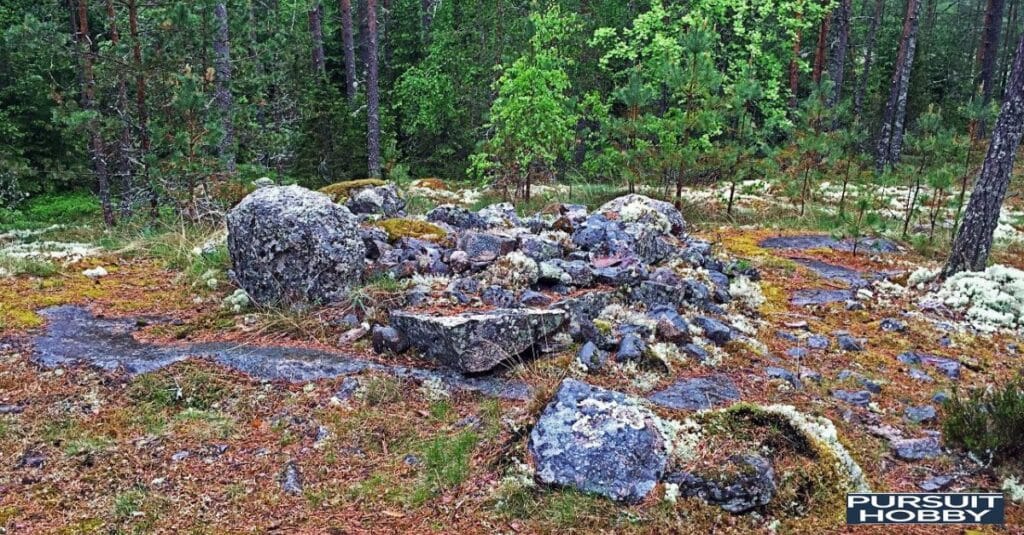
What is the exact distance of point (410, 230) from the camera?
7.77 meters

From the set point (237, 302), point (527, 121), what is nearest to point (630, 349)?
point (237, 302)

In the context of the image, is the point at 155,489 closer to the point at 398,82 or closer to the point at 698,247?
the point at 698,247

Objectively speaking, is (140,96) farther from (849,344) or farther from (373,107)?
(849,344)

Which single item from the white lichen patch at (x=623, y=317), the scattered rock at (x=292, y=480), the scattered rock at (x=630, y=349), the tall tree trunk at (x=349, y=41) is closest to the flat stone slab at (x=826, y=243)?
the white lichen patch at (x=623, y=317)

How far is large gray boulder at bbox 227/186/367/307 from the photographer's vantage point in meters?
6.21

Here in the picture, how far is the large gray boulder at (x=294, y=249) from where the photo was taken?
621 centimetres

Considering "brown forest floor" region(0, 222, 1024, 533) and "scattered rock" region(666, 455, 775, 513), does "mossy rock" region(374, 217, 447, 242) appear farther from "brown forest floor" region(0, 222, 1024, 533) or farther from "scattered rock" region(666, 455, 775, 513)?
"scattered rock" region(666, 455, 775, 513)

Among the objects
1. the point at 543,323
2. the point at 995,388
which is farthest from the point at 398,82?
the point at 995,388

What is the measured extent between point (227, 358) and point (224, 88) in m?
8.26

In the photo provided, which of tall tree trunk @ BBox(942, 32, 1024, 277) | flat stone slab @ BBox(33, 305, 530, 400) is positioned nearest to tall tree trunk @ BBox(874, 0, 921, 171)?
tall tree trunk @ BBox(942, 32, 1024, 277)

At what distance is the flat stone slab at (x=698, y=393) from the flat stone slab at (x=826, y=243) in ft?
18.4

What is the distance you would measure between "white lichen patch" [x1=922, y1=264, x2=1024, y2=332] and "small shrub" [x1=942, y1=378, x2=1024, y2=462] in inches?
113

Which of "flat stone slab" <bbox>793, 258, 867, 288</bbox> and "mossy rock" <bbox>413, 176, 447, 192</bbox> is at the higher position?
"mossy rock" <bbox>413, 176, 447, 192</bbox>

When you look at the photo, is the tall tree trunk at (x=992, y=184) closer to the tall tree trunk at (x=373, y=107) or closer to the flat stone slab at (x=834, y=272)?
the flat stone slab at (x=834, y=272)
